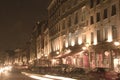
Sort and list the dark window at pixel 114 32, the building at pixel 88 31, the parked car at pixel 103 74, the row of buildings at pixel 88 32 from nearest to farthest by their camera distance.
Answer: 1. the parked car at pixel 103 74
2. the dark window at pixel 114 32
3. the row of buildings at pixel 88 32
4. the building at pixel 88 31

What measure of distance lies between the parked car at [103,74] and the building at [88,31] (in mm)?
10718

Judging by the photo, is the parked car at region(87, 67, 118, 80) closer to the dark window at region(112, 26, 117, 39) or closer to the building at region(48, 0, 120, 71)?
the building at region(48, 0, 120, 71)

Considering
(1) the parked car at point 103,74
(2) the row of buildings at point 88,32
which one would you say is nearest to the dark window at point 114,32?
(2) the row of buildings at point 88,32

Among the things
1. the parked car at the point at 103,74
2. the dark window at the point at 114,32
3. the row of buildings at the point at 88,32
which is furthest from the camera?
the row of buildings at the point at 88,32

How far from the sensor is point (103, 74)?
115 feet

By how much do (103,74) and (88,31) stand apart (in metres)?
25.3

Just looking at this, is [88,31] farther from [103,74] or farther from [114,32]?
[103,74]

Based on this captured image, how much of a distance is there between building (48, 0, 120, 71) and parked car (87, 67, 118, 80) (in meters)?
10.7

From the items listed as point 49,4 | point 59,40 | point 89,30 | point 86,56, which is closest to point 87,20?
point 89,30

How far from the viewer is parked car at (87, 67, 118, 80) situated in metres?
32.4

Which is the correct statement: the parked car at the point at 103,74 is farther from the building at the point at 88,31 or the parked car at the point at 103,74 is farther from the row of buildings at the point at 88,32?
the building at the point at 88,31

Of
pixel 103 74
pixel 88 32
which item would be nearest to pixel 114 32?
pixel 88 32

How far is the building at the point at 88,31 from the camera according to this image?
50125 mm

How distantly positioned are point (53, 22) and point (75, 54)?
28033 mm
